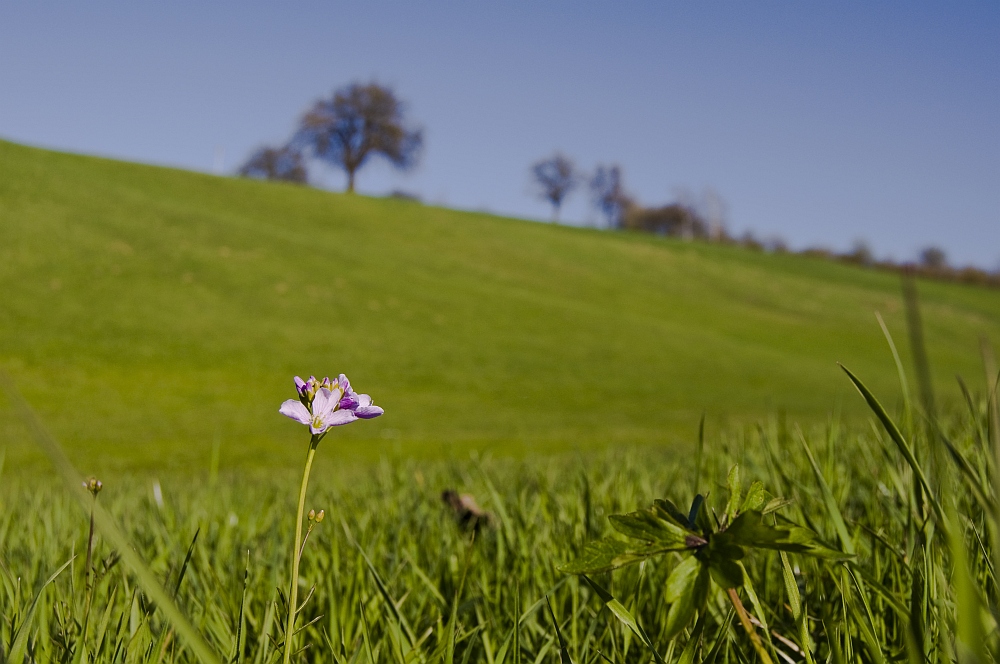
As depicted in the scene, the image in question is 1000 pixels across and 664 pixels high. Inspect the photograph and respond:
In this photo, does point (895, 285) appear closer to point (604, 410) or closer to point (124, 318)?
point (604, 410)

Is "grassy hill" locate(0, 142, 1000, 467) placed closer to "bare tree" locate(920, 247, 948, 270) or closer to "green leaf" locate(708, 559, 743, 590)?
"green leaf" locate(708, 559, 743, 590)

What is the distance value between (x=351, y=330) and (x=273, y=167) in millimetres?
69847

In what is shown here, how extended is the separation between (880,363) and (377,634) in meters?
27.6

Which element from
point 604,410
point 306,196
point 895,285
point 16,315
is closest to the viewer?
point 604,410

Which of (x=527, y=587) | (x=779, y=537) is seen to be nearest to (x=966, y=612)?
(x=779, y=537)

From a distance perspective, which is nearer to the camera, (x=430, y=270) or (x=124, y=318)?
(x=124, y=318)

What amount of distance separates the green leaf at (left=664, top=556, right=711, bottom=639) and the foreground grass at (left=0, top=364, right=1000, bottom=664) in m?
0.07

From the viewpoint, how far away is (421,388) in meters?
14.7

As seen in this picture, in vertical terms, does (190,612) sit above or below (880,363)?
above

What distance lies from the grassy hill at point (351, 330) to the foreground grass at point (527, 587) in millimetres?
2238

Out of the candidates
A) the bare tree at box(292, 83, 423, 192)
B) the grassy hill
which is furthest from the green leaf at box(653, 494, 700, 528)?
the bare tree at box(292, 83, 423, 192)

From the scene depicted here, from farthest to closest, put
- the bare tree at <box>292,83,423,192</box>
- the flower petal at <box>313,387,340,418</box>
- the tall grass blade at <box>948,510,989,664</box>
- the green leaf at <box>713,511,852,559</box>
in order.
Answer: the bare tree at <box>292,83,423,192</box> → the flower petal at <box>313,387,340,418</box> → the green leaf at <box>713,511,852,559</box> → the tall grass blade at <box>948,510,989,664</box>

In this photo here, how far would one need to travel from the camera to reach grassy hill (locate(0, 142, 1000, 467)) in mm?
11547

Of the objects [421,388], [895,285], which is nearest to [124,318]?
[421,388]
